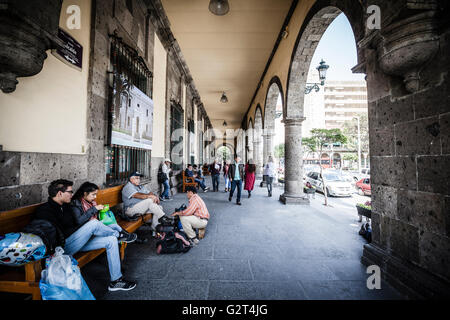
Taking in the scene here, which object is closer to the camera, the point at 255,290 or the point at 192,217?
the point at 255,290

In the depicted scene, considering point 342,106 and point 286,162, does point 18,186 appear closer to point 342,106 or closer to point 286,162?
point 286,162

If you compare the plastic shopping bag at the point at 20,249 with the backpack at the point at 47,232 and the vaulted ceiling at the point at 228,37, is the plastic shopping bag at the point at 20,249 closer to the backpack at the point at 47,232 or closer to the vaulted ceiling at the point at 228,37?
the backpack at the point at 47,232

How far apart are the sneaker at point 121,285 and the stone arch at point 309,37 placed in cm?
377

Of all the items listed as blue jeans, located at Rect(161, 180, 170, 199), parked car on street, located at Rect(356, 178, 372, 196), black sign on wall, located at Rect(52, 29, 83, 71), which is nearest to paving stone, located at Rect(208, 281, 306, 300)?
black sign on wall, located at Rect(52, 29, 83, 71)

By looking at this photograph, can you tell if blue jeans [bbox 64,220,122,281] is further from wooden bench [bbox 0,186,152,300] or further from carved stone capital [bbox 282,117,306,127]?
carved stone capital [bbox 282,117,306,127]

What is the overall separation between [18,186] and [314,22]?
19.2 ft

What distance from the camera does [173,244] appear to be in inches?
104

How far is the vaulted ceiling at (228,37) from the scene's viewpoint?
495 centimetres

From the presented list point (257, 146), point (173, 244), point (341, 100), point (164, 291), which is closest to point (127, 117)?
point (173, 244)

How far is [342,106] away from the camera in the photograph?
4612 centimetres

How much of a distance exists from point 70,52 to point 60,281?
8.73 feet

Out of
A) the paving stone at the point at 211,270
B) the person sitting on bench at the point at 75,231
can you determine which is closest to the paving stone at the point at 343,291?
the paving stone at the point at 211,270

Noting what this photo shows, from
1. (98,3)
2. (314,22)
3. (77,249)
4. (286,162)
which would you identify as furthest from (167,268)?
(314,22)

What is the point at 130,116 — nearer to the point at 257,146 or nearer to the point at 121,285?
the point at 121,285
